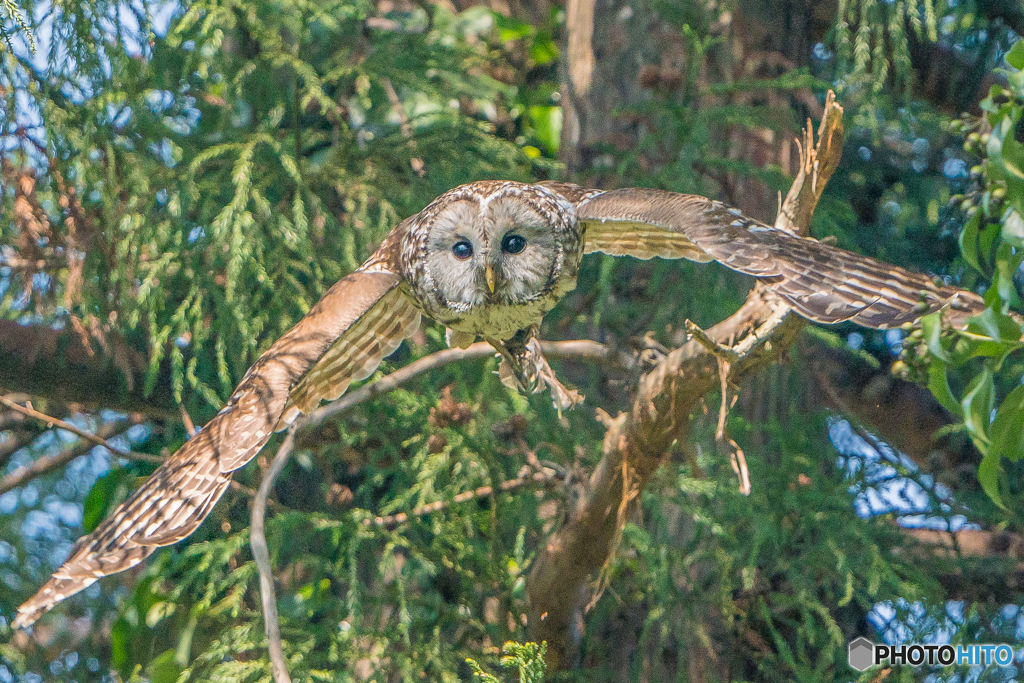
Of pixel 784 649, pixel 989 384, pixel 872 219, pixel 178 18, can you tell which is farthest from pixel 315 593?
pixel 872 219

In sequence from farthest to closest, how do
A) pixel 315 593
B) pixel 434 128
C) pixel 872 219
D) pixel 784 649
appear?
pixel 872 219 < pixel 434 128 < pixel 315 593 < pixel 784 649

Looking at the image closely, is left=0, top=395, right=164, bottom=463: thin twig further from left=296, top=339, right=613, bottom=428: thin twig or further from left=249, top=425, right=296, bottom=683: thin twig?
left=296, top=339, right=613, bottom=428: thin twig

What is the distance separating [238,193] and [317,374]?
806mm

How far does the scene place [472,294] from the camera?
3.14 m

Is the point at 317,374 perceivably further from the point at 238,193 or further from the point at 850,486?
the point at 850,486

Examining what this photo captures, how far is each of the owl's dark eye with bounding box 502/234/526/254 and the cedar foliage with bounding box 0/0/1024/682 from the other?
0.61 meters

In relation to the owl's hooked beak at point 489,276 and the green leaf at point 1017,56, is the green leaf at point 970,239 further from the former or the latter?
the owl's hooked beak at point 489,276

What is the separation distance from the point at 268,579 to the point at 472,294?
3.76ft

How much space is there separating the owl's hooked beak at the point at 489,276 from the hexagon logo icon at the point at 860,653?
2169 millimetres

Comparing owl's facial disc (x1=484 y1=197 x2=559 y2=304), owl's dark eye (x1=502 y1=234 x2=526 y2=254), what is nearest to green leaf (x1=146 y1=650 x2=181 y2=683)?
owl's facial disc (x1=484 y1=197 x2=559 y2=304)

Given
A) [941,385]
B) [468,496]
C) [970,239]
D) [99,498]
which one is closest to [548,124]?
[468,496]

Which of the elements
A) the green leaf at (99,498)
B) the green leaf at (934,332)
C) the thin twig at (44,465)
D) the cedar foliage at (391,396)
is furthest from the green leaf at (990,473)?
the thin twig at (44,465)

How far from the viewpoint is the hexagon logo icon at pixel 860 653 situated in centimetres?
373

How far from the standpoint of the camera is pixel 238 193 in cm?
359
